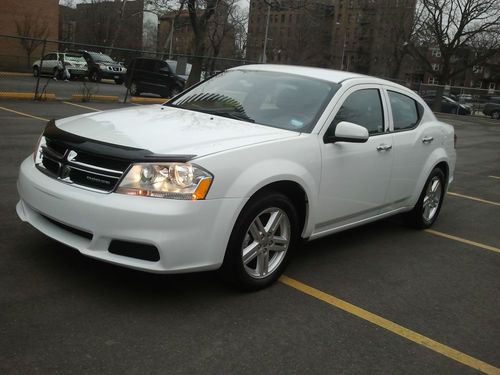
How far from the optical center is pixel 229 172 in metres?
3.55

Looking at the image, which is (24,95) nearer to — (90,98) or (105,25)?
(90,98)

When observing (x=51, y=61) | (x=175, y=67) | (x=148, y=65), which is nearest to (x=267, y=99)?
(x=148, y=65)

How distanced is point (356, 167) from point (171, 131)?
1687mm

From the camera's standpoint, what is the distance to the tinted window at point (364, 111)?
4.75 metres

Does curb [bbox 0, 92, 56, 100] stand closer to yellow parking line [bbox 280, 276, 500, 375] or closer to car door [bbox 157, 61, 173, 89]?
car door [bbox 157, 61, 173, 89]

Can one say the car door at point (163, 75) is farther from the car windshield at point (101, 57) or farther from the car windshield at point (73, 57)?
the car windshield at point (101, 57)

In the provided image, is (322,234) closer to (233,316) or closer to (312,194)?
(312,194)

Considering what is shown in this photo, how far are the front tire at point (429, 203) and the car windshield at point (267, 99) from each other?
1945 mm

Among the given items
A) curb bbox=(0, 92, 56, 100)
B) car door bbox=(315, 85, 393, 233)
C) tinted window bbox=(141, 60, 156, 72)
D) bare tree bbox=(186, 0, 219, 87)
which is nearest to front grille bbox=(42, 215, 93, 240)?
car door bbox=(315, 85, 393, 233)

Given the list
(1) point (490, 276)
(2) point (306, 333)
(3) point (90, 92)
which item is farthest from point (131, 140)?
(3) point (90, 92)

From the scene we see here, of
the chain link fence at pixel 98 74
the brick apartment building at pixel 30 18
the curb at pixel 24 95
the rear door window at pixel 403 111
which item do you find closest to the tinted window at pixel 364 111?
the rear door window at pixel 403 111

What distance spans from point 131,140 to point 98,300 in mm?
1085

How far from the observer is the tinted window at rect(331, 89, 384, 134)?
4746 mm

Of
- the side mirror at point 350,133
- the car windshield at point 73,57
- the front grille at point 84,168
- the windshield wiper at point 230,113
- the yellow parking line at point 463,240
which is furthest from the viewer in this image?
the car windshield at point 73,57
